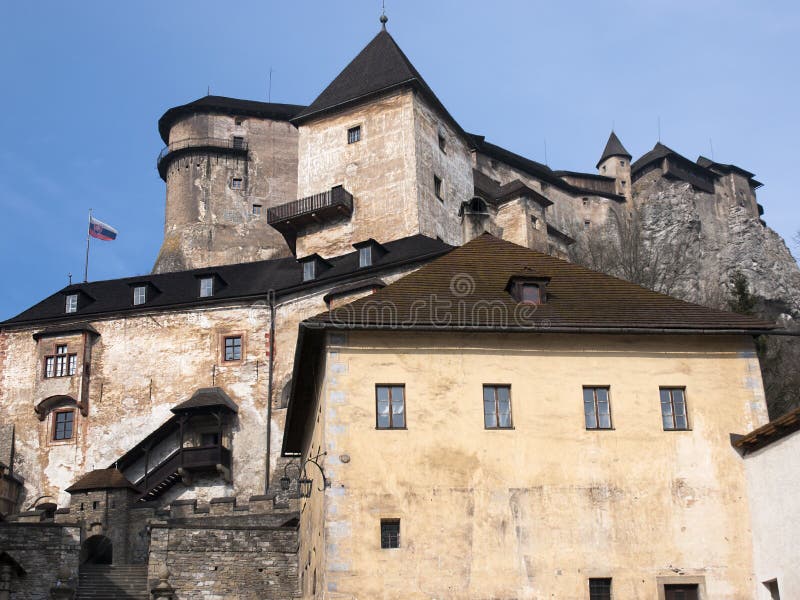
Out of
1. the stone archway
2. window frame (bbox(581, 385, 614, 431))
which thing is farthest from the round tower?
window frame (bbox(581, 385, 614, 431))

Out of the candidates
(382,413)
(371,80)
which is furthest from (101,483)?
(371,80)

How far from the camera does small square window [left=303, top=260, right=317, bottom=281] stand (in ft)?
142

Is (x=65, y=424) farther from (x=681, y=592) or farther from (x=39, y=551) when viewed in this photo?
(x=681, y=592)

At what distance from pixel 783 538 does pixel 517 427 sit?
5132mm

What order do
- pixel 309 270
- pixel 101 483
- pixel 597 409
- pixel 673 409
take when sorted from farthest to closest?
1. pixel 309 270
2. pixel 101 483
3. pixel 673 409
4. pixel 597 409

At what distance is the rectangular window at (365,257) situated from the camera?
137ft

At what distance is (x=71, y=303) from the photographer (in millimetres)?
46531

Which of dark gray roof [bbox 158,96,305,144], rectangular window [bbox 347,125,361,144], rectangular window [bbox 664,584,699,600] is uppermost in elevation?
dark gray roof [bbox 158,96,305,144]

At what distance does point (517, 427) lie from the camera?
67.1ft

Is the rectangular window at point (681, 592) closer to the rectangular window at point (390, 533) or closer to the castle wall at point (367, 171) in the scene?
the rectangular window at point (390, 533)

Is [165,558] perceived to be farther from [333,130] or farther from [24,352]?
[333,130]

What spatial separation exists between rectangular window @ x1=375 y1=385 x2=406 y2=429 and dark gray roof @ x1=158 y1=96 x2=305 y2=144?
47866 mm

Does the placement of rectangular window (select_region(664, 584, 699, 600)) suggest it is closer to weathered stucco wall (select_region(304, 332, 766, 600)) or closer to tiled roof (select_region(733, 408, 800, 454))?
weathered stucco wall (select_region(304, 332, 766, 600))

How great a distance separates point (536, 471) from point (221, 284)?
2752 centimetres
